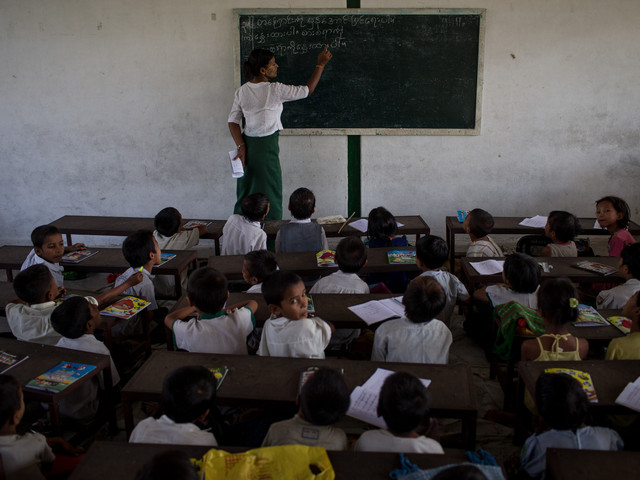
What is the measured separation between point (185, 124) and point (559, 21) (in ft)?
11.8

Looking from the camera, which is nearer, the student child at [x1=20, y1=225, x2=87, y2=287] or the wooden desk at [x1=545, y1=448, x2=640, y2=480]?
the wooden desk at [x1=545, y1=448, x2=640, y2=480]

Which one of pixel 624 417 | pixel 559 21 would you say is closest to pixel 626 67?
pixel 559 21

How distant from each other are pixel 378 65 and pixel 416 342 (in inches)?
137

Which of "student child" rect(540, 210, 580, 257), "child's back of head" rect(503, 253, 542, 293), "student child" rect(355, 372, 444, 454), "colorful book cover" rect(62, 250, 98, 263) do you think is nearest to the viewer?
"student child" rect(355, 372, 444, 454)

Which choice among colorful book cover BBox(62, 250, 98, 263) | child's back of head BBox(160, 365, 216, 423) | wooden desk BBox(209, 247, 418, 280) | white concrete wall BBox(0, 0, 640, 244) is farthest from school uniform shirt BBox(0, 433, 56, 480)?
white concrete wall BBox(0, 0, 640, 244)

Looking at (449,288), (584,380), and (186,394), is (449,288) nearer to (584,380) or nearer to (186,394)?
(584,380)

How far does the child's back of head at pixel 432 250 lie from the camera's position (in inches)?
119

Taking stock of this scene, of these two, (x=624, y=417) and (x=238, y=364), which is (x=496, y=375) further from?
(x=238, y=364)

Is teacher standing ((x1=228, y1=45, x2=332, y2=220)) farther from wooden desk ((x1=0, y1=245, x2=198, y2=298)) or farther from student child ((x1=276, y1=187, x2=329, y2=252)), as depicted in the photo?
wooden desk ((x1=0, y1=245, x2=198, y2=298))

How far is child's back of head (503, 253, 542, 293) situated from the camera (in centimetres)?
281

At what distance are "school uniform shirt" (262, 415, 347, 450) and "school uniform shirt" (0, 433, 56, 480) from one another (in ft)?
2.66

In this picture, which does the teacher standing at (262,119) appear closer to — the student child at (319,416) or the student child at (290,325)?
the student child at (290,325)

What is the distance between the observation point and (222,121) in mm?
5309

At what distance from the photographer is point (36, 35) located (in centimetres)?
521
